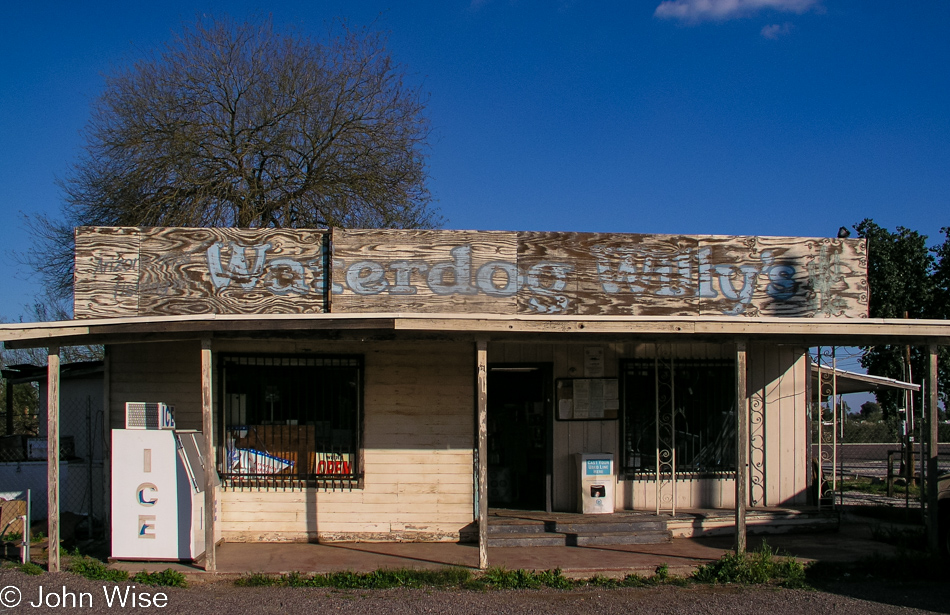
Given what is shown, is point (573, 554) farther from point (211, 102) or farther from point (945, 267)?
point (945, 267)

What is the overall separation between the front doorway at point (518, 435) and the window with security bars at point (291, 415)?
6.78ft

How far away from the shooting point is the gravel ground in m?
6.92

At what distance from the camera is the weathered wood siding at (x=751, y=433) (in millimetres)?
10219

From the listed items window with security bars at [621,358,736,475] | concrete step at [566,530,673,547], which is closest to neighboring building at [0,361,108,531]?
concrete step at [566,530,673,547]

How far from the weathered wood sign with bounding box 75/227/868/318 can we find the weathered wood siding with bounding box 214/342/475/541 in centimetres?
69

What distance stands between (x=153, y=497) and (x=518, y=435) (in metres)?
4.85

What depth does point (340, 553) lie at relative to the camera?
8875mm

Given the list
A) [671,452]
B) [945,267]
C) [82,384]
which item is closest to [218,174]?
[82,384]

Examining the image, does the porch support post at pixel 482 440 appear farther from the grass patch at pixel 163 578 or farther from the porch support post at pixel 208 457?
the grass patch at pixel 163 578

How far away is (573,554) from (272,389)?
413cm

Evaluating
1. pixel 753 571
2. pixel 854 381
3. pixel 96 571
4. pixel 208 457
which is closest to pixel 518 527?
pixel 753 571

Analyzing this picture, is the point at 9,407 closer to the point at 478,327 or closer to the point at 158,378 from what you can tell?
the point at 158,378

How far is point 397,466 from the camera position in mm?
9617

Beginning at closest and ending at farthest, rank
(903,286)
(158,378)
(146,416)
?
(146,416)
(158,378)
(903,286)
